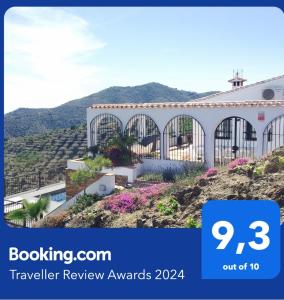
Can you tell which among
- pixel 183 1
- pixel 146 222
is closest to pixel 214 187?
pixel 146 222

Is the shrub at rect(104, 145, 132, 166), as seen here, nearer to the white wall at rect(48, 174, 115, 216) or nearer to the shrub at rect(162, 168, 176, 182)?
the shrub at rect(162, 168, 176, 182)

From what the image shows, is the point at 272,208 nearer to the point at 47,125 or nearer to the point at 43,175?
the point at 43,175

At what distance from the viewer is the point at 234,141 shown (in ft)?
52.5

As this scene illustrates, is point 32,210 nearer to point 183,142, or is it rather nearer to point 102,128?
point 102,128

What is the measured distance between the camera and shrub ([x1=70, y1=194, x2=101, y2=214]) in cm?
1048

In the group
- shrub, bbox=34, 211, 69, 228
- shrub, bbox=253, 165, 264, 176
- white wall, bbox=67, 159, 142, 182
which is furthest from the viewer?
white wall, bbox=67, 159, 142, 182

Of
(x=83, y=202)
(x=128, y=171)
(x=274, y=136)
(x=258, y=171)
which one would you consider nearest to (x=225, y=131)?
(x=274, y=136)

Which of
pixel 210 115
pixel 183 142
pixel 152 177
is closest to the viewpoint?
pixel 152 177

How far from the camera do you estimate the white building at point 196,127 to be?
13602mm

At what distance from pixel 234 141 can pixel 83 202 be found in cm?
719

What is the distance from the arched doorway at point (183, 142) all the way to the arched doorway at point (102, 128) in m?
2.28

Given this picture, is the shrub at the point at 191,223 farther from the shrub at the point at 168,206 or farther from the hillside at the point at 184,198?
the shrub at the point at 168,206

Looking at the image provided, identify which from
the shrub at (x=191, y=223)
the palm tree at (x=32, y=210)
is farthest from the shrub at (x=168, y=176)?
the shrub at (x=191, y=223)

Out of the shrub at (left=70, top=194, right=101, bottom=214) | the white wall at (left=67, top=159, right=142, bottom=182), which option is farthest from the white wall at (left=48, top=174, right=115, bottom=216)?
the white wall at (left=67, top=159, right=142, bottom=182)
